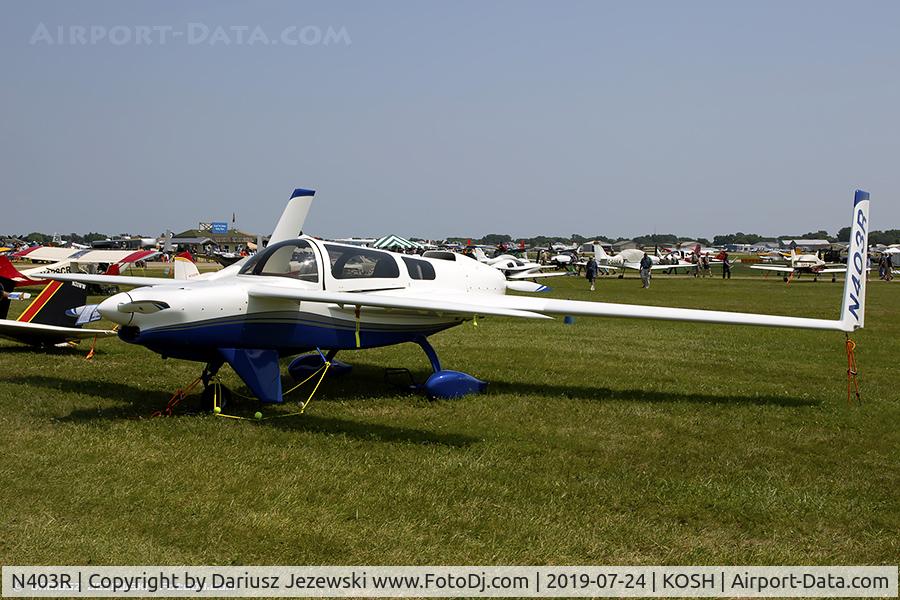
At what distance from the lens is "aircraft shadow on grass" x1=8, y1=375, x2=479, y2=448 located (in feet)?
25.6

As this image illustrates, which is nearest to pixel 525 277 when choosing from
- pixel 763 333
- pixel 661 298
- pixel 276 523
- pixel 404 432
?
pixel 661 298

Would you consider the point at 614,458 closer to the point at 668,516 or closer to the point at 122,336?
the point at 668,516

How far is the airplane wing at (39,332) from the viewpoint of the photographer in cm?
1228

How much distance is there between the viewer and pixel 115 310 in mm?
7629

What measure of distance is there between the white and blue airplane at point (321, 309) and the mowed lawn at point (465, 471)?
71 centimetres

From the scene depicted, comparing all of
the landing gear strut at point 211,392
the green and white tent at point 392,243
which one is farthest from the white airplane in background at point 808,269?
the landing gear strut at point 211,392

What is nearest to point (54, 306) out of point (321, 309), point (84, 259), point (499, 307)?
A: point (321, 309)

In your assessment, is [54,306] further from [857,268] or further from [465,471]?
[857,268]

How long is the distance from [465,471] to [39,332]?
350 inches

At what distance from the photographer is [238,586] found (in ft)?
14.6

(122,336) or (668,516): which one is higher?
(122,336)

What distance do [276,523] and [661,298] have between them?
85.3 feet

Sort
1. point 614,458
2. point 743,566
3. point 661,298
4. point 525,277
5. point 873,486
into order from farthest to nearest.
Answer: point 525,277 < point 661,298 < point 614,458 < point 873,486 < point 743,566

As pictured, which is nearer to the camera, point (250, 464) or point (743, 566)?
point (743, 566)
